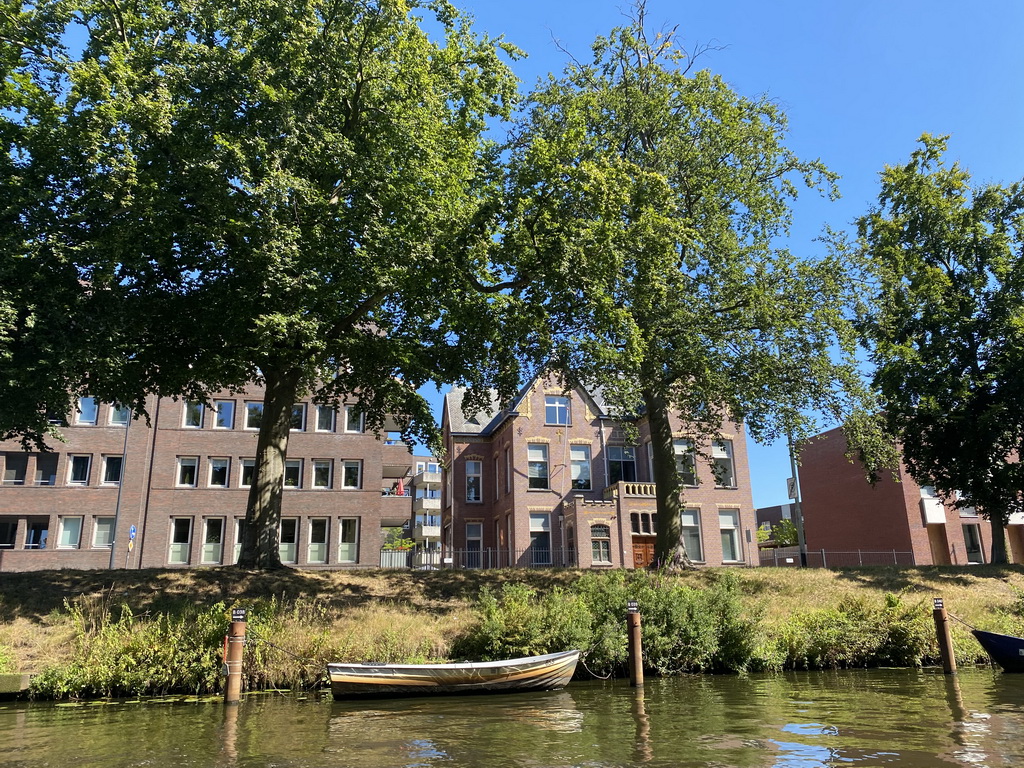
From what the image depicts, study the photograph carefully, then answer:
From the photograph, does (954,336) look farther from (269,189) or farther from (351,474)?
(351,474)

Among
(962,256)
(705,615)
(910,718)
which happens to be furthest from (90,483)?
(962,256)

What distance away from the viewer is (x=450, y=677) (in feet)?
46.3

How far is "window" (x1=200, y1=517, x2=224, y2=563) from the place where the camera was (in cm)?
4172

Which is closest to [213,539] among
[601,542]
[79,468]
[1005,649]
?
[79,468]

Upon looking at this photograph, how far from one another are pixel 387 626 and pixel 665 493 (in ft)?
39.2

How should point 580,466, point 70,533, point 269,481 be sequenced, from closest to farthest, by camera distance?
point 269,481
point 70,533
point 580,466

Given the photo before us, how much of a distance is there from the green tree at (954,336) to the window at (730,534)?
13.6m

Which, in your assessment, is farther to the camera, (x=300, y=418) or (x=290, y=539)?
(x=300, y=418)

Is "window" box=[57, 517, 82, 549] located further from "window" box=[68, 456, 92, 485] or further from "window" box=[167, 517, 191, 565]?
"window" box=[167, 517, 191, 565]

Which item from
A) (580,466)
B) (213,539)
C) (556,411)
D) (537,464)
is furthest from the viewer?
(556,411)

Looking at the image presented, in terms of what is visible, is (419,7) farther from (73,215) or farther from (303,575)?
(303,575)

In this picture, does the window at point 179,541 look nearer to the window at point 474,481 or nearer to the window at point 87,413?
the window at point 87,413

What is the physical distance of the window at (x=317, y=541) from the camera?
42875 mm

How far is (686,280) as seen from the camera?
2414 centimetres
